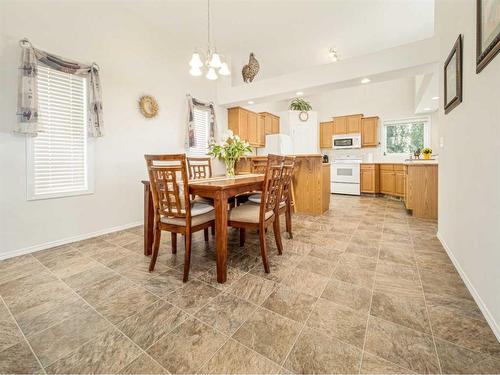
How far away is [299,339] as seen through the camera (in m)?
1.21

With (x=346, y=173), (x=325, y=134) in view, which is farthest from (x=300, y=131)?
(x=346, y=173)

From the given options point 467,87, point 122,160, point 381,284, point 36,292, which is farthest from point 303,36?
point 36,292

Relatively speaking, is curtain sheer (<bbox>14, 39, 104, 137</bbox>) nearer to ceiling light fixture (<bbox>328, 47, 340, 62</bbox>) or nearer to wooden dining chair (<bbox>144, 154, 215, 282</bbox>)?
wooden dining chair (<bbox>144, 154, 215, 282</bbox>)

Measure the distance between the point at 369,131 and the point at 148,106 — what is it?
5531mm

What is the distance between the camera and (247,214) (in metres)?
2.11

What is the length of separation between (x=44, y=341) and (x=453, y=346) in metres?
2.10

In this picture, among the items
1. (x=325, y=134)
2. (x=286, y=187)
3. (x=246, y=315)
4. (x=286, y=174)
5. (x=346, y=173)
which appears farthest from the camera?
(x=325, y=134)

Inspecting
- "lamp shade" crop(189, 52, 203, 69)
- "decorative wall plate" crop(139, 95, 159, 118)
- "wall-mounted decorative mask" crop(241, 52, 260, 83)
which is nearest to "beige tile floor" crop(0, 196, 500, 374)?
"lamp shade" crop(189, 52, 203, 69)

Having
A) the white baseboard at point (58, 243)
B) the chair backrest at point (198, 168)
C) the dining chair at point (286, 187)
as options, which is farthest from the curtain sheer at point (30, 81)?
the dining chair at point (286, 187)

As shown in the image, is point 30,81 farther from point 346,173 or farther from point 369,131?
point 369,131

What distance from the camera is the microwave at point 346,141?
21.0 feet

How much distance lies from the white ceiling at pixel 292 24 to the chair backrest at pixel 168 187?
2.63 metres

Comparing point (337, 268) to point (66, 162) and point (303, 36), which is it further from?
point (303, 36)

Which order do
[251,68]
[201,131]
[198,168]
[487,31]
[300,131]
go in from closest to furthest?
[487,31]
[198,168]
[251,68]
[201,131]
[300,131]
